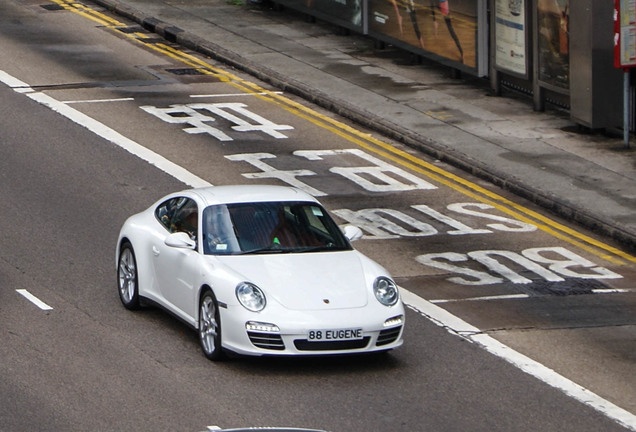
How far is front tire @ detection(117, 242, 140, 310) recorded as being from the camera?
14.6m

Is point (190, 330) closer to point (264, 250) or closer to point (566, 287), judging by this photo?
point (264, 250)

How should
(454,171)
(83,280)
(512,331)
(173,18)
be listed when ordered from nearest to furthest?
(512,331) → (83,280) → (454,171) → (173,18)

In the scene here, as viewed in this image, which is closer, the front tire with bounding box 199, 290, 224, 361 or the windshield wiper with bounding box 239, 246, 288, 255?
the front tire with bounding box 199, 290, 224, 361

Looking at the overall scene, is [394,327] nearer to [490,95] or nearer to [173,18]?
[490,95]

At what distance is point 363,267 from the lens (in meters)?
13.3

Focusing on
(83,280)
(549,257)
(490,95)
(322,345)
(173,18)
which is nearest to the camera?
(322,345)

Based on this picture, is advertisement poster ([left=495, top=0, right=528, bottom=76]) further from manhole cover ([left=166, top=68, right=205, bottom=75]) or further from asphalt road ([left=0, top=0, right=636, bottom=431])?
manhole cover ([left=166, top=68, right=205, bottom=75])

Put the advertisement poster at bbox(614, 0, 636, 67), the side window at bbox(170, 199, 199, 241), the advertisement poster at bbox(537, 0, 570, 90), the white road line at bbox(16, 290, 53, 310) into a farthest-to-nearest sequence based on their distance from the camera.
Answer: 1. the advertisement poster at bbox(537, 0, 570, 90)
2. the advertisement poster at bbox(614, 0, 636, 67)
3. the white road line at bbox(16, 290, 53, 310)
4. the side window at bbox(170, 199, 199, 241)

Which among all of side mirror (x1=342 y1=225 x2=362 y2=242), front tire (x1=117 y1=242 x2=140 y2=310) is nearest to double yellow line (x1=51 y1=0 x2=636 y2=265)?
side mirror (x1=342 y1=225 x2=362 y2=242)

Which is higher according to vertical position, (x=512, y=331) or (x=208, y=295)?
(x=208, y=295)

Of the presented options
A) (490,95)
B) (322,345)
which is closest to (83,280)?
(322,345)

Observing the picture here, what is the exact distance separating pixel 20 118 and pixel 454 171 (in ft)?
23.8

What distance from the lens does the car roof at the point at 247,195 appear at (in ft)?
45.7

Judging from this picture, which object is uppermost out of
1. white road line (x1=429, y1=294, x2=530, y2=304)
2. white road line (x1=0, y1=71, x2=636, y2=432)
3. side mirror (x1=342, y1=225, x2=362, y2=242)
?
side mirror (x1=342, y1=225, x2=362, y2=242)
